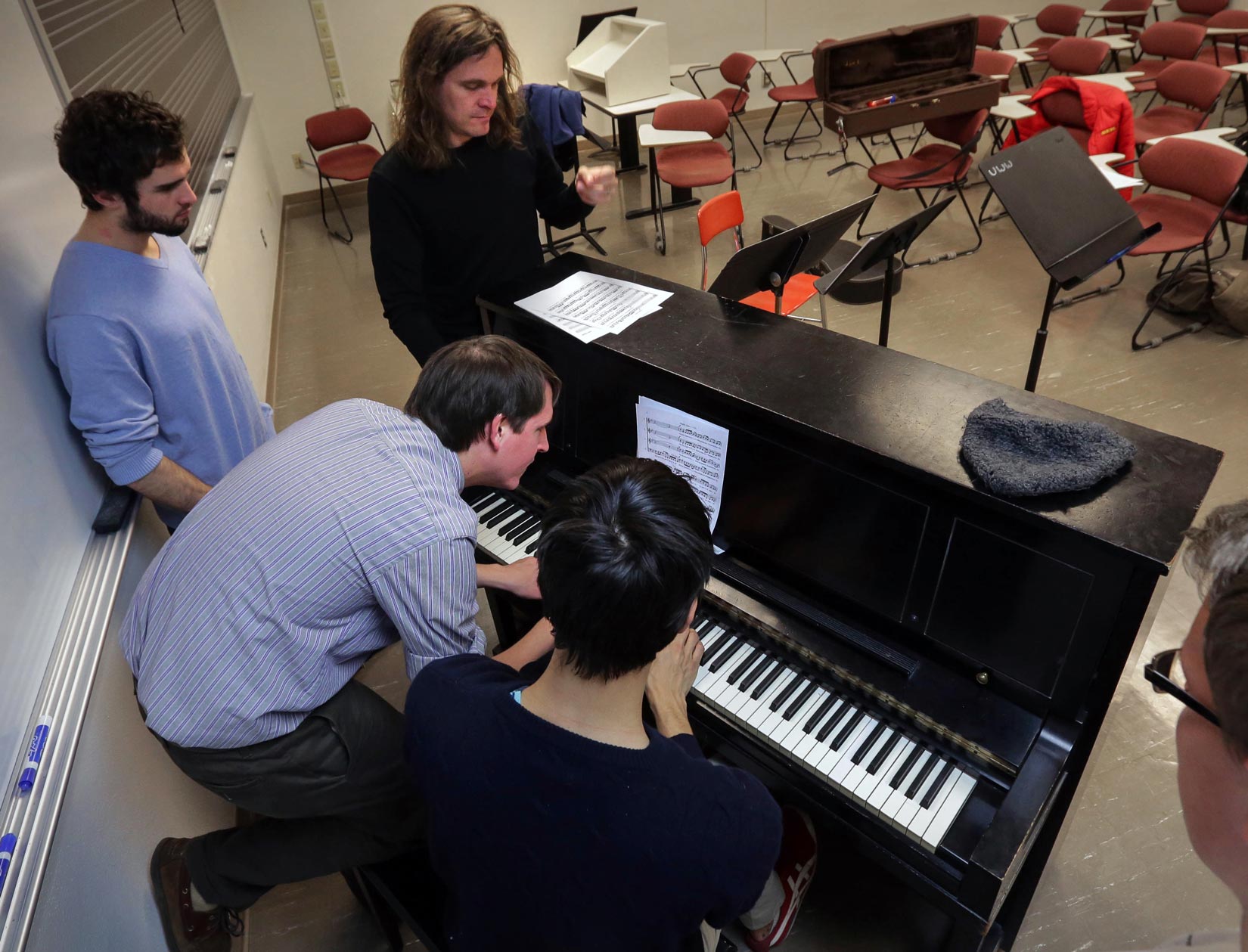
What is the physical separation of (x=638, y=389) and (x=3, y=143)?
58.2 inches

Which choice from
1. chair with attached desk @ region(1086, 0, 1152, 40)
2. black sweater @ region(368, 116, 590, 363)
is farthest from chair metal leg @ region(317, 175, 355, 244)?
chair with attached desk @ region(1086, 0, 1152, 40)

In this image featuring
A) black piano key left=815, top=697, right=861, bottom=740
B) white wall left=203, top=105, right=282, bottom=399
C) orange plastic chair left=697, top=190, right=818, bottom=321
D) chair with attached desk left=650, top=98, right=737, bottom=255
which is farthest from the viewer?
chair with attached desk left=650, top=98, right=737, bottom=255

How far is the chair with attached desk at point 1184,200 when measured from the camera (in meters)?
3.84

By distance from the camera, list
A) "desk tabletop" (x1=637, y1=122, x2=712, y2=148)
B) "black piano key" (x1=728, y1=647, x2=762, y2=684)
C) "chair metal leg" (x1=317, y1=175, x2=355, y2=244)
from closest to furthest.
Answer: "black piano key" (x1=728, y1=647, x2=762, y2=684), "desk tabletop" (x1=637, y1=122, x2=712, y2=148), "chair metal leg" (x1=317, y1=175, x2=355, y2=244)

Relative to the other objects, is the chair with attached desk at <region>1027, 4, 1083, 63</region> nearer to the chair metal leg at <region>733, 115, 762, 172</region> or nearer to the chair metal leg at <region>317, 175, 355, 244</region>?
the chair metal leg at <region>733, 115, 762, 172</region>

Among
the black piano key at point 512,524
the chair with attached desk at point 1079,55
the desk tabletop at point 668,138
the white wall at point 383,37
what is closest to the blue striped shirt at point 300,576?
the black piano key at point 512,524

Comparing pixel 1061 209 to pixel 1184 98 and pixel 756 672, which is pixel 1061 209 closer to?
pixel 756 672

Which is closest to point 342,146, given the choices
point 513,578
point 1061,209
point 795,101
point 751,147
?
point 751,147

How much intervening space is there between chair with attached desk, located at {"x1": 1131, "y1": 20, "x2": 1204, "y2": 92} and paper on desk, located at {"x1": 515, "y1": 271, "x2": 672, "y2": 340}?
6.89 m

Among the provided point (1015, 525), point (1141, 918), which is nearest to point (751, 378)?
point (1015, 525)

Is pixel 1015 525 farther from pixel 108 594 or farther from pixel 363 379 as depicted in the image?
pixel 363 379

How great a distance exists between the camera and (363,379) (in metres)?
4.39

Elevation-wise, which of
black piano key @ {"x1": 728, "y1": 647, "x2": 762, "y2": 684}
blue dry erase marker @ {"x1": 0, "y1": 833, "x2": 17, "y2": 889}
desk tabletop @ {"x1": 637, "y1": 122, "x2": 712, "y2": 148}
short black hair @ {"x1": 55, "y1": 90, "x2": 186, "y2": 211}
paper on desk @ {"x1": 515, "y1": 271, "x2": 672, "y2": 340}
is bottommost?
black piano key @ {"x1": 728, "y1": 647, "x2": 762, "y2": 684}

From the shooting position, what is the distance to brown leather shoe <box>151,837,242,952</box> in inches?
62.7
